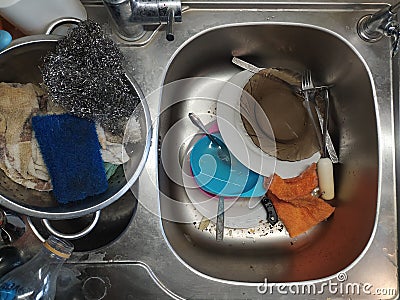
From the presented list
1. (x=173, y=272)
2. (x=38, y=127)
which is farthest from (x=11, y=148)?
(x=173, y=272)

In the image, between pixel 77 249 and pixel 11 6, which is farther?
pixel 77 249

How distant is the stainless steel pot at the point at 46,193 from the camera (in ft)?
2.39

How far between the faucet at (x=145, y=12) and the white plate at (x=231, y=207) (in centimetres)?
32

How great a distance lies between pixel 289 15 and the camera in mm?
864

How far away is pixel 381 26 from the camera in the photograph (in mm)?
805

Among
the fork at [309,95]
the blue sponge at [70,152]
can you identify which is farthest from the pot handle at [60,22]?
the fork at [309,95]

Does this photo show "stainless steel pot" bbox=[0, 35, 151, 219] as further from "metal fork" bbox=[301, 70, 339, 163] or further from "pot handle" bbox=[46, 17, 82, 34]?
"metal fork" bbox=[301, 70, 339, 163]

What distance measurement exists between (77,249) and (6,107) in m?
0.27

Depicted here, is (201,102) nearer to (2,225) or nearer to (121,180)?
(121,180)

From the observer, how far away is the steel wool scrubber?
0.68m

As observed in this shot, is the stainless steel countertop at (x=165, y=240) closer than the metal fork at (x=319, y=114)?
Yes

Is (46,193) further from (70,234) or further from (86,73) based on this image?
(86,73)

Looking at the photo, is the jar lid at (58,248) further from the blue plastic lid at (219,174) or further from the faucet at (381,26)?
the faucet at (381,26)

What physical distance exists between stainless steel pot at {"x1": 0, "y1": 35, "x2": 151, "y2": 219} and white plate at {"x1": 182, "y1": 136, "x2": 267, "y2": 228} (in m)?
0.22
